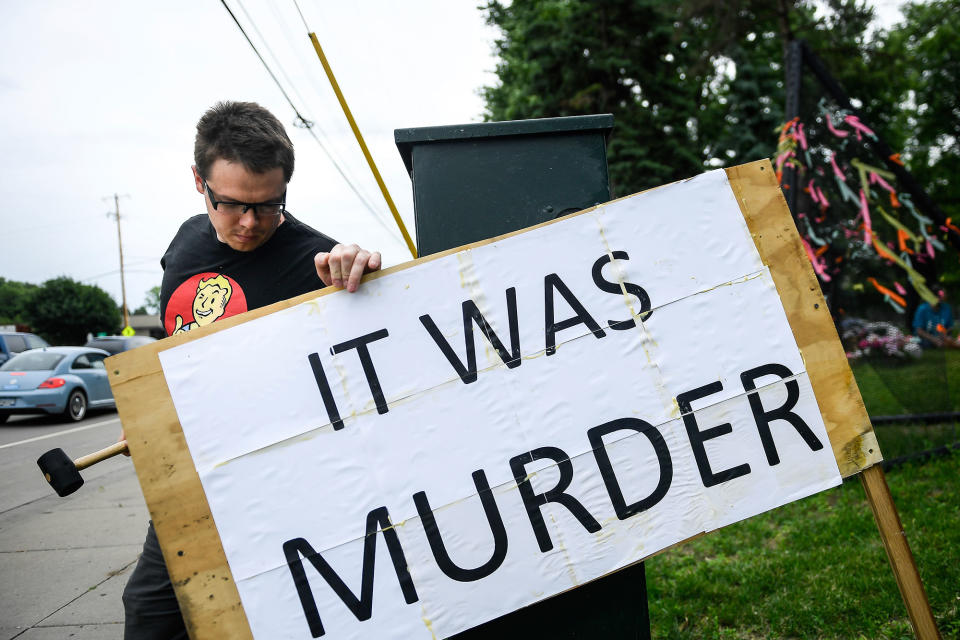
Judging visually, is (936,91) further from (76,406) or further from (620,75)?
(76,406)

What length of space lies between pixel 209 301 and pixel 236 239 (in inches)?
8.7

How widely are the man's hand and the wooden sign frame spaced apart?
0.04m

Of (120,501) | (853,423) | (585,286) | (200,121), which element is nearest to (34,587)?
(120,501)

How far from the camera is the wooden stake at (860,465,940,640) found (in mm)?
1584

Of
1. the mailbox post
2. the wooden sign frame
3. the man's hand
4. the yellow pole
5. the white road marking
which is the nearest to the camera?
the wooden sign frame

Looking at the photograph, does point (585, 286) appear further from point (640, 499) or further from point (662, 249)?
point (640, 499)

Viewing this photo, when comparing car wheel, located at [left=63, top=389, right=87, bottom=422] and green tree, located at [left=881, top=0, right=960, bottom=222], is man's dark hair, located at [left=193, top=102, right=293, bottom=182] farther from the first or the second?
green tree, located at [left=881, top=0, right=960, bottom=222]

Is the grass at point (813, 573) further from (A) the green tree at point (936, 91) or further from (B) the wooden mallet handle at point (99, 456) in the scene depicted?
(A) the green tree at point (936, 91)

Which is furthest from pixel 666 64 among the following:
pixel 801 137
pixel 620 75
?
pixel 801 137

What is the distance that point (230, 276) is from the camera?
6.60 ft

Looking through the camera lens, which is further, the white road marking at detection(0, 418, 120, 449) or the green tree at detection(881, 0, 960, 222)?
the green tree at detection(881, 0, 960, 222)

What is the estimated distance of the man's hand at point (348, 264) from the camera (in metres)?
1.66

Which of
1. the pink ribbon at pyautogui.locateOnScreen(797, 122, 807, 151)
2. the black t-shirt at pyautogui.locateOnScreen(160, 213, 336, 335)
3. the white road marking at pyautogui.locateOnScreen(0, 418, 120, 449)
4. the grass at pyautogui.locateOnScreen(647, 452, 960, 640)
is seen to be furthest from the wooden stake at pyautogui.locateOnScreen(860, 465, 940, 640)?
the white road marking at pyautogui.locateOnScreen(0, 418, 120, 449)

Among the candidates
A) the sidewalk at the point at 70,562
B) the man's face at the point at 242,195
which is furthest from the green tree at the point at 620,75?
the man's face at the point at 242,195
